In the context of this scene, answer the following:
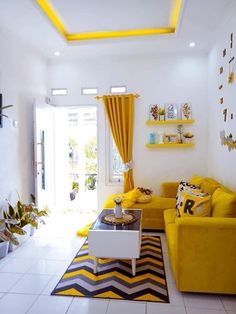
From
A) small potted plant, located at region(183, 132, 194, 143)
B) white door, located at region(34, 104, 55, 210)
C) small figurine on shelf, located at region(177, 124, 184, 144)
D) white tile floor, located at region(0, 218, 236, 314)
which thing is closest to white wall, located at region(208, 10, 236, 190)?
small potted plant, located at region(183, 132, 194, 143)

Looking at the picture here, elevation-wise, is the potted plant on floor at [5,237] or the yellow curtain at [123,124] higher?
the yellow curtain at [123,124]

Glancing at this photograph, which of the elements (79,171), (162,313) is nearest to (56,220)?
(79,171)

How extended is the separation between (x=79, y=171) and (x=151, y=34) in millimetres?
3081

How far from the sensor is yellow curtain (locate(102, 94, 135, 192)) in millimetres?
4820

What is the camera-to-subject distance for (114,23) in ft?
12.5

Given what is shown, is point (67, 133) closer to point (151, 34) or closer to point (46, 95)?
point (46, 95)

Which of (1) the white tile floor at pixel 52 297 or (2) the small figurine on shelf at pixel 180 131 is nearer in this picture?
(1) the white tile floor at pixel 52 297

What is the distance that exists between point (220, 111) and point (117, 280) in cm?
279

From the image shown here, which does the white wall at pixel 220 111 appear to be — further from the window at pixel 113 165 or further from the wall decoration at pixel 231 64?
the window at pixel 113 165

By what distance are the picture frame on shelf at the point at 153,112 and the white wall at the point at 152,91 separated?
84 millimetres

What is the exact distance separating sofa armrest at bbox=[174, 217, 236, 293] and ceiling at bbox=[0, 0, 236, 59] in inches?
101

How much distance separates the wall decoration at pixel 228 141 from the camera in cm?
324

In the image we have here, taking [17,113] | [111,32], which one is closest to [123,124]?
[111,32]

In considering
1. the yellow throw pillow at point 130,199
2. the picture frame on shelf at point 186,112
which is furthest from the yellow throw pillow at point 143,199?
the picture frame on shelf at point 186,112
